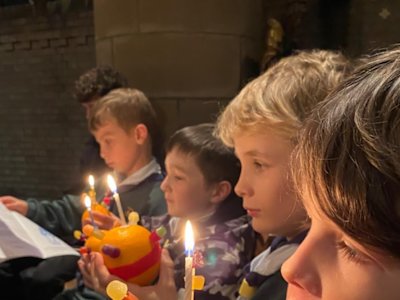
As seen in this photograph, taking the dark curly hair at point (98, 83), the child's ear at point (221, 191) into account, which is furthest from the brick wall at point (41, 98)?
the child's ear at point (221, 191)

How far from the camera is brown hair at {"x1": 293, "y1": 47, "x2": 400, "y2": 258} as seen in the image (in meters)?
0.42

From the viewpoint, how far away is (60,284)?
5.98ft

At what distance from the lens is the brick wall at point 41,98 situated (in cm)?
505

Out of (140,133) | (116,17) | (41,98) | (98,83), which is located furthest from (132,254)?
(41,98)

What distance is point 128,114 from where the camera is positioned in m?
A: 1.98

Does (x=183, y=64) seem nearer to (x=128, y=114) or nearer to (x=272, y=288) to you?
(x=128, y=114)

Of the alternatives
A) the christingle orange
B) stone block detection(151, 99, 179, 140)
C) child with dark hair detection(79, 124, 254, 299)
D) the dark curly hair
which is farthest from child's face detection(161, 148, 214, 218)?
Answer: stone block detection(151, 99, 179, 140)

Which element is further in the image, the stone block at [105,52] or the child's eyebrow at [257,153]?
the stone block at [105,52]

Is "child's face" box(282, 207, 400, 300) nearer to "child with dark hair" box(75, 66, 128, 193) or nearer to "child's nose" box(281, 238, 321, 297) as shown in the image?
"child's nose" box(281, 238, 321, 297)

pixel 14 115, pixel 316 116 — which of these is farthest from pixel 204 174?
pixel 14 115

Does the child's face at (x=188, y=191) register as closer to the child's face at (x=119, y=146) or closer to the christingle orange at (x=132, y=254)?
the christingle orange at (x=132, y=254)

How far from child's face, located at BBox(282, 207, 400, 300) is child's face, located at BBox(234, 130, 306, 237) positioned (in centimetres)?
50

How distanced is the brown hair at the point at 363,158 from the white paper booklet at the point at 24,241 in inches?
39.8

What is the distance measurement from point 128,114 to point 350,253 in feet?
5.17
